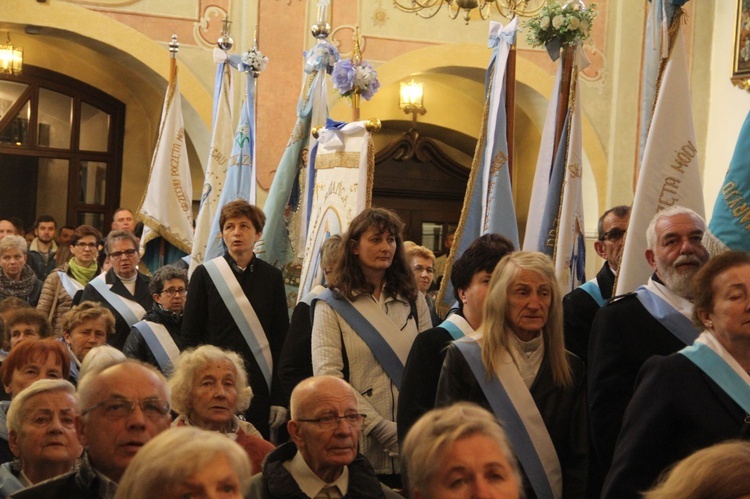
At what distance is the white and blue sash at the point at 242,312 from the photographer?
16.3 feet

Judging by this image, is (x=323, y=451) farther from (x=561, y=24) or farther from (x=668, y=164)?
(x=561, y=24)

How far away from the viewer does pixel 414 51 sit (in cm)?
1145

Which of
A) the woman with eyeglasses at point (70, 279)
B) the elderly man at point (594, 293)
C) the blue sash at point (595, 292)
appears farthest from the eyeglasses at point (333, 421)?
the woman with eyeglasses at point (70, 279)

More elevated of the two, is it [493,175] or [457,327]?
[493,175]

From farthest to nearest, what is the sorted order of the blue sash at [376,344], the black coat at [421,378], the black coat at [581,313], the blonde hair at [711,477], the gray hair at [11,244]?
the gray hair at [11,244], the black coat at [581,313], the blue sash at [376,344], the black coat at [421,378], the blonde hair at [711,477]

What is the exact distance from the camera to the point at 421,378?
3.54 m

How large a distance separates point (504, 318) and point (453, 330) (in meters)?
0.38

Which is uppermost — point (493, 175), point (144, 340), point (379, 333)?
point (493, 175)

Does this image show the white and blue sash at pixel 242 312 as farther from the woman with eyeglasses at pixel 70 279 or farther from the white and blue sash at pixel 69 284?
the white and blue sash at pixel 69 284

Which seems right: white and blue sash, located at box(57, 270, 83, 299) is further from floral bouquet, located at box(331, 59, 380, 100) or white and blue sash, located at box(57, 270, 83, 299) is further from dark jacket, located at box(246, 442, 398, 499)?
dark jacket, located at box(246, 442, 398, 499)

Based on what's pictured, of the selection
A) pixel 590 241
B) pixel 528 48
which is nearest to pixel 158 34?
pixel 528 48

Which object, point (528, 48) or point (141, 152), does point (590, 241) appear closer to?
point (528, 48)

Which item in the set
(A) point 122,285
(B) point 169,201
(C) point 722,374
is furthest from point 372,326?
(B) point 169,201

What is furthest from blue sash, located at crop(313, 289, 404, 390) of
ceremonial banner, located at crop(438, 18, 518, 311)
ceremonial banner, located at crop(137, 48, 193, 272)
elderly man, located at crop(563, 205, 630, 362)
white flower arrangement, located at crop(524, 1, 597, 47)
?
ceremonial banner, located at crop(137, 48, 193, 272)
